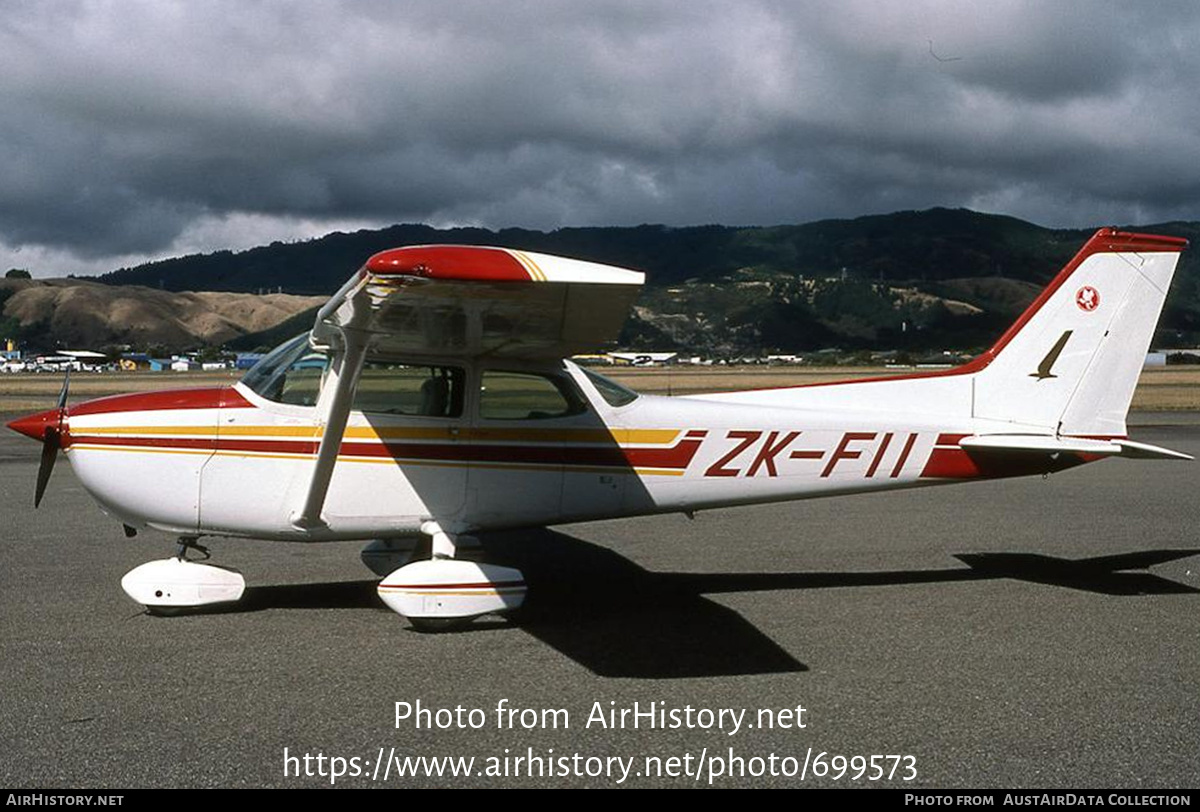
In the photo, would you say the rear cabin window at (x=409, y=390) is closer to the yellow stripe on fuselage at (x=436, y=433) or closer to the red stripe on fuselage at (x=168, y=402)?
the yellow stripe on fuselage at (x=436, y=433)

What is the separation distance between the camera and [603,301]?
5891mm

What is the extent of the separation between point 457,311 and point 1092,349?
5.13 metres

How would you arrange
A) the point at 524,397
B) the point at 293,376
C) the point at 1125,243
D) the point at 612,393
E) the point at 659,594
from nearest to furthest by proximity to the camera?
1. the point at 293,376
2. the point at 524,397
3. the point at 612,393
4. the point at 659,594
5. the point at 1125,243

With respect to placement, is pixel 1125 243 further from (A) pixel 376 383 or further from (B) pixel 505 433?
(A) pixel 376 383

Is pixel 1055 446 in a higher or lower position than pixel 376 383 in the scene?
lower

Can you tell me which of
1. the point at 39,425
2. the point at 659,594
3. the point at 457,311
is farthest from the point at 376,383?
the point at 659,594

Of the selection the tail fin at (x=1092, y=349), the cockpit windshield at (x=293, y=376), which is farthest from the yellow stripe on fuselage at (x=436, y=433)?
the tail fin at (x=1092, y=349)

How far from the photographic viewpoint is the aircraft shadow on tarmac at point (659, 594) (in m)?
6.11

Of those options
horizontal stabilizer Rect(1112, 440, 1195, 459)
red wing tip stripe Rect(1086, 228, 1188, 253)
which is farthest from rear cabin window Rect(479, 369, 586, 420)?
red wing tip stripe Rect(1086, 228, 1188, 253)

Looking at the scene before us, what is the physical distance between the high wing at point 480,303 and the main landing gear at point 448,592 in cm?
148

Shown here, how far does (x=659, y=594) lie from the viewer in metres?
7.88

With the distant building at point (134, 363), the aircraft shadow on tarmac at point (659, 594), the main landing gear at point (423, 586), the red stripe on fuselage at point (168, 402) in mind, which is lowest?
the distant building at point (134, 363)

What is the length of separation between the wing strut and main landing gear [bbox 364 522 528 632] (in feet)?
2.34
